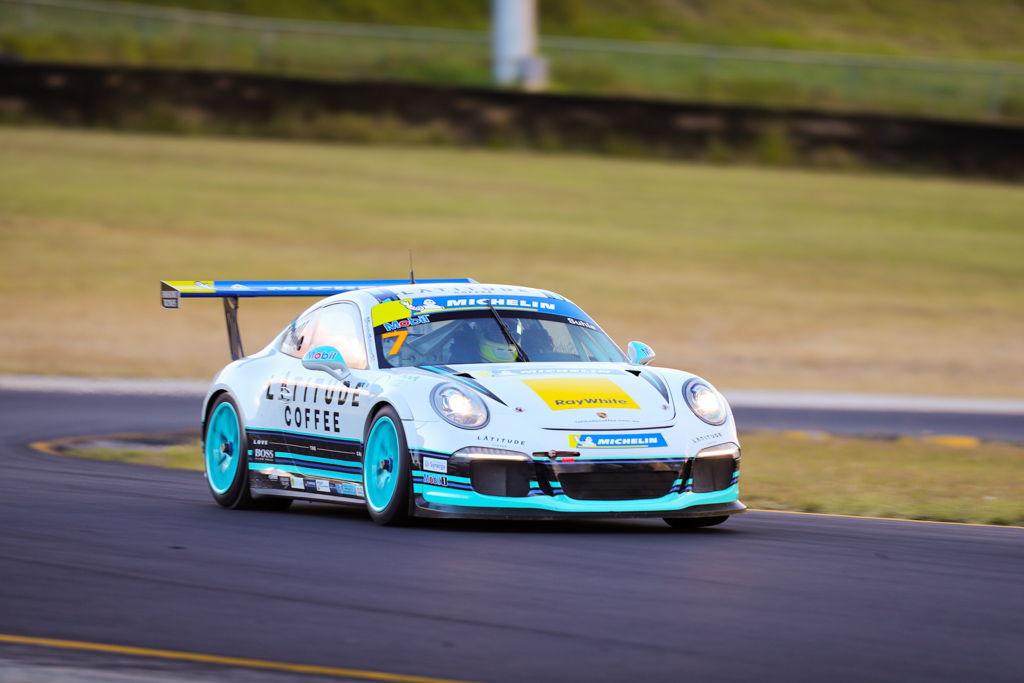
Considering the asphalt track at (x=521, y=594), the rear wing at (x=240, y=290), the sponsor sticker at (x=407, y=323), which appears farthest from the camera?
the rear wing at (x=240, y=290)

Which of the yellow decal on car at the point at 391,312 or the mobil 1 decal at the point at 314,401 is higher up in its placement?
the yellow decal on car at the point at 391,312

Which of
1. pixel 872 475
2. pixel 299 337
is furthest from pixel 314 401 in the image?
pixel 872 475

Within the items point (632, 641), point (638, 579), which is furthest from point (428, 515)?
point (632, 641)

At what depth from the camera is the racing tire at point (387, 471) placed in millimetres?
8797

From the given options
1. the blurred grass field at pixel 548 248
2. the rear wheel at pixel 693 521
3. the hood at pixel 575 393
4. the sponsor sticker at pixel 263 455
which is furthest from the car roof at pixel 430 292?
the blurred grass field at pixel 548 248

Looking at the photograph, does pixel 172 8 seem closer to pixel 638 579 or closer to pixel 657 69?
pixel 657 69

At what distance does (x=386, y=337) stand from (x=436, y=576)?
2.47m

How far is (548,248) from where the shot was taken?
29422mm

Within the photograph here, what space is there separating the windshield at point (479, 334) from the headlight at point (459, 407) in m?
0.64

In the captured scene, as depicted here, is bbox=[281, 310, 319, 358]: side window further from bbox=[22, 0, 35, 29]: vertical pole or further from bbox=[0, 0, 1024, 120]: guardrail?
bbox=[22, 0, 35, 29]: vertical pole

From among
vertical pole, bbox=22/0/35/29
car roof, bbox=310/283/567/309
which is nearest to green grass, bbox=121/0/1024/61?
vertical pole, bbox=22/0/35/29

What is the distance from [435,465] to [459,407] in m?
0.31

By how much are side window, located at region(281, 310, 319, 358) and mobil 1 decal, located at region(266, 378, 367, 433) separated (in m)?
0.26

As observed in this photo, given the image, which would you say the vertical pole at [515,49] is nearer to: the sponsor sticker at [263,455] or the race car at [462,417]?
the race car at [462,417]
